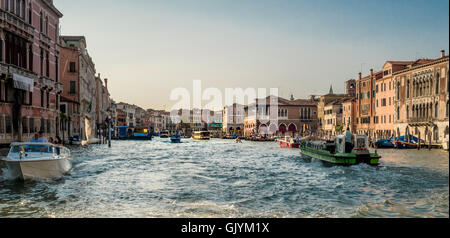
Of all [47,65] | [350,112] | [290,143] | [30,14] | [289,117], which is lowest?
[290,143]

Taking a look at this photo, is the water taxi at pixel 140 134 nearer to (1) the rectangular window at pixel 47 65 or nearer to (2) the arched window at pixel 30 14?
(1) the rectangular window at pixel 47 65

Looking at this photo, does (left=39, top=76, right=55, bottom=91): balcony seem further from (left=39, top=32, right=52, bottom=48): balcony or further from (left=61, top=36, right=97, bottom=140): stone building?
(left=61, top=36, right=97, bottom=140): stone building

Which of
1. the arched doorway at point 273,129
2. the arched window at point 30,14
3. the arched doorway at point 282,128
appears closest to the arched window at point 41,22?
the arched window at point 30,14

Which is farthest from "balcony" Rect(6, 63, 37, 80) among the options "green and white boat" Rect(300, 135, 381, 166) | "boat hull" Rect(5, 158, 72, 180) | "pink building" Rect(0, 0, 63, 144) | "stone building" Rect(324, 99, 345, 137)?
"stone building" Rect(324, 99, 345, 137)

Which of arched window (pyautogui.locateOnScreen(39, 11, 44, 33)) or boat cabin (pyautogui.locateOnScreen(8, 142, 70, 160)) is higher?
arched window (pyautogui.locateOnScreen(39, 11, 44, 33))

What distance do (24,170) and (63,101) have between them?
30629 mm

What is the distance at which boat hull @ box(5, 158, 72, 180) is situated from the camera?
1173 centimetres

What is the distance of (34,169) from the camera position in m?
12.1

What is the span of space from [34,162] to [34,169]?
24 cm

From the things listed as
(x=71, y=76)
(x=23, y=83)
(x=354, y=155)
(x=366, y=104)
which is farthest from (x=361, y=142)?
(x=366, y=104)

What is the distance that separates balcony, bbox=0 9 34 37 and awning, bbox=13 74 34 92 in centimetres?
282

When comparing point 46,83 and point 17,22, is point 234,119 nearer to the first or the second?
point 46,83
